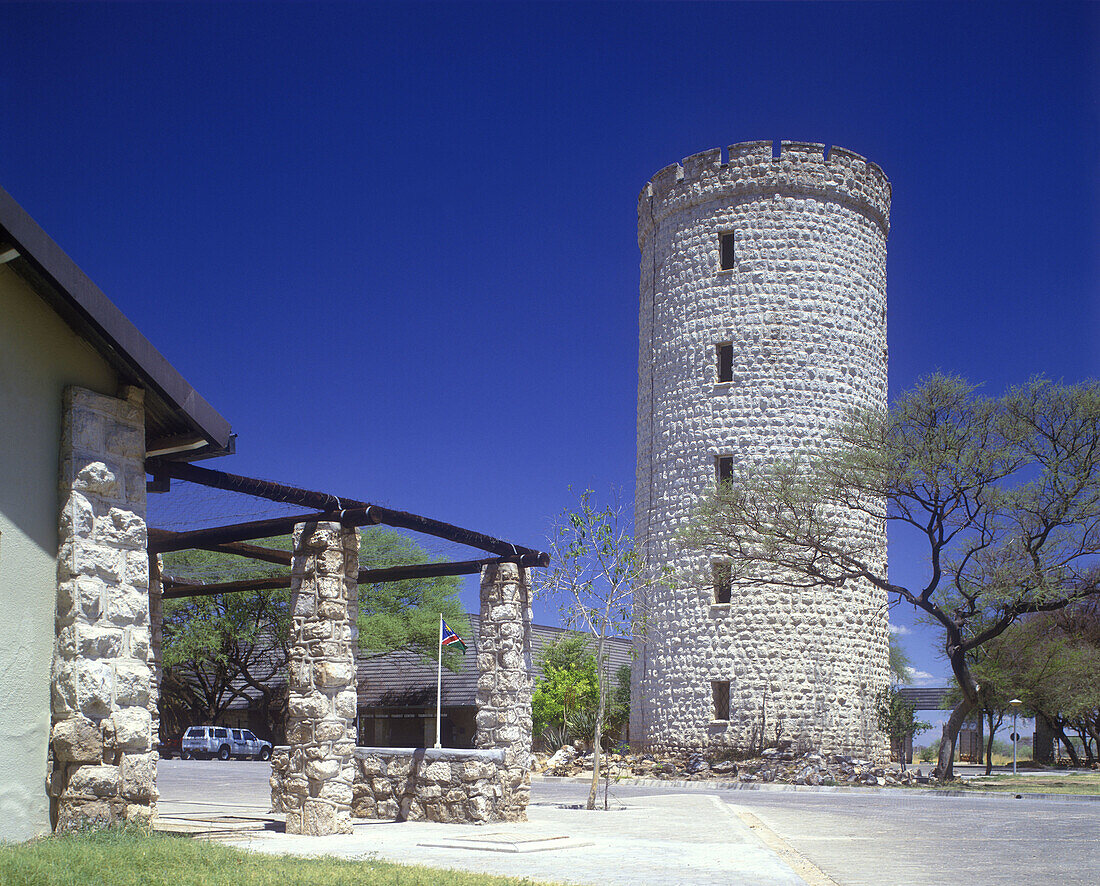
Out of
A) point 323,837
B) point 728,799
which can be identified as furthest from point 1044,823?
Result: point 323,837

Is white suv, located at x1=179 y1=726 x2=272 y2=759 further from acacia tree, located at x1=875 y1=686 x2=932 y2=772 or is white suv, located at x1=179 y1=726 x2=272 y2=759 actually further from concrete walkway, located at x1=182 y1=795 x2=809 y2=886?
concrete walkway, located at x1=182 y1=795 x2=809 y2=886

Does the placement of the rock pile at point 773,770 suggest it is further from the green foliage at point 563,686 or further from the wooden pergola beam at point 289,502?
the wooden pergola beam at point 289,502

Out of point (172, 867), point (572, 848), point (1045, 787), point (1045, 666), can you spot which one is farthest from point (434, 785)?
point (1045, 666)

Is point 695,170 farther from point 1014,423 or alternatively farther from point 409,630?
point 409,630

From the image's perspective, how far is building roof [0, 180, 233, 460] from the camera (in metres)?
7.55

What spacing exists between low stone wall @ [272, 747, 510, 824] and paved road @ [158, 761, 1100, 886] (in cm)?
49

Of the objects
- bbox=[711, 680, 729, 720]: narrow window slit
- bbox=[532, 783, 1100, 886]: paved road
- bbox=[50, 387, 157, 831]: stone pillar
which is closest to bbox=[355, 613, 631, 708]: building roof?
bbox=[711, 680, 729, 720]: narrow window slit

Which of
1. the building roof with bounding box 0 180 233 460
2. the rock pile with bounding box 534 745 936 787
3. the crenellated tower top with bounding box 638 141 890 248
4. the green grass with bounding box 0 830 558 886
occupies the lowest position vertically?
the rock pile with bounding box 534 745 936 787

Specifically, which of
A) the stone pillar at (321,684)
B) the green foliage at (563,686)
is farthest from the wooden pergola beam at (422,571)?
the green foliage at (563,686)

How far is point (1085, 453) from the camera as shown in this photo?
24.9m

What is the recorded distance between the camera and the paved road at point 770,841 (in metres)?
9.21

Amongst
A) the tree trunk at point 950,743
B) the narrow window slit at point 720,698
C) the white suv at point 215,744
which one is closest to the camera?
the tree trunk at point 950,743

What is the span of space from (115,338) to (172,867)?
3.75 m

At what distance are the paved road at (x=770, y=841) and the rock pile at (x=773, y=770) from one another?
595 centimetres
